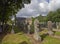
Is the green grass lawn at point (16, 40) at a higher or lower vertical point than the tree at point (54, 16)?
lower

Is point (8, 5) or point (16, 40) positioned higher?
point (8, 5)

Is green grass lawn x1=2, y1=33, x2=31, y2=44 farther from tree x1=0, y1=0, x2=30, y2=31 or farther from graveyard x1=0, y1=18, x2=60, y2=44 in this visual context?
tree x1=0, y1=0, x2=30, y2=31

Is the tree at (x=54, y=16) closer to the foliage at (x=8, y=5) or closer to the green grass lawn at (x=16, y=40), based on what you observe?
the foliage at (x=8, y=5)

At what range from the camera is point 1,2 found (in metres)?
39.6

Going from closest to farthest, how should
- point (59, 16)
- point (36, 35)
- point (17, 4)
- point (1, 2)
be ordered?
point (36, 35)
point (1, 2)
point (17, 4)
point (59, 16)

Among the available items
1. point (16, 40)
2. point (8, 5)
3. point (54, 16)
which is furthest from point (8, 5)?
point (54, 16)

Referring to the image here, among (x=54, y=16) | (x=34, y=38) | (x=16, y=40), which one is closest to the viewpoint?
(x=16, y=40)

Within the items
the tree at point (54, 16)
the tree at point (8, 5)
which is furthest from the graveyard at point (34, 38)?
the tree at point (54, 16)

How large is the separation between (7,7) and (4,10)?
133 cm

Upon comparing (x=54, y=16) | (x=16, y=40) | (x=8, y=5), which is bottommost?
(x=16, y=40)

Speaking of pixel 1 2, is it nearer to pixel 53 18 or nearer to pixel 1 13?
pixel 1 13

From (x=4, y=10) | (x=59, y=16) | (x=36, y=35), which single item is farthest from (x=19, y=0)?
(x=59, y=16)

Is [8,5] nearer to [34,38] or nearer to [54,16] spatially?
[34,38]

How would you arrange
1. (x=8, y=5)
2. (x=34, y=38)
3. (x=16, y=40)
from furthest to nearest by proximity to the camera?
1. (x=8, y=5)
2. (x=34, y=38)
3. (x=16, y=40)
